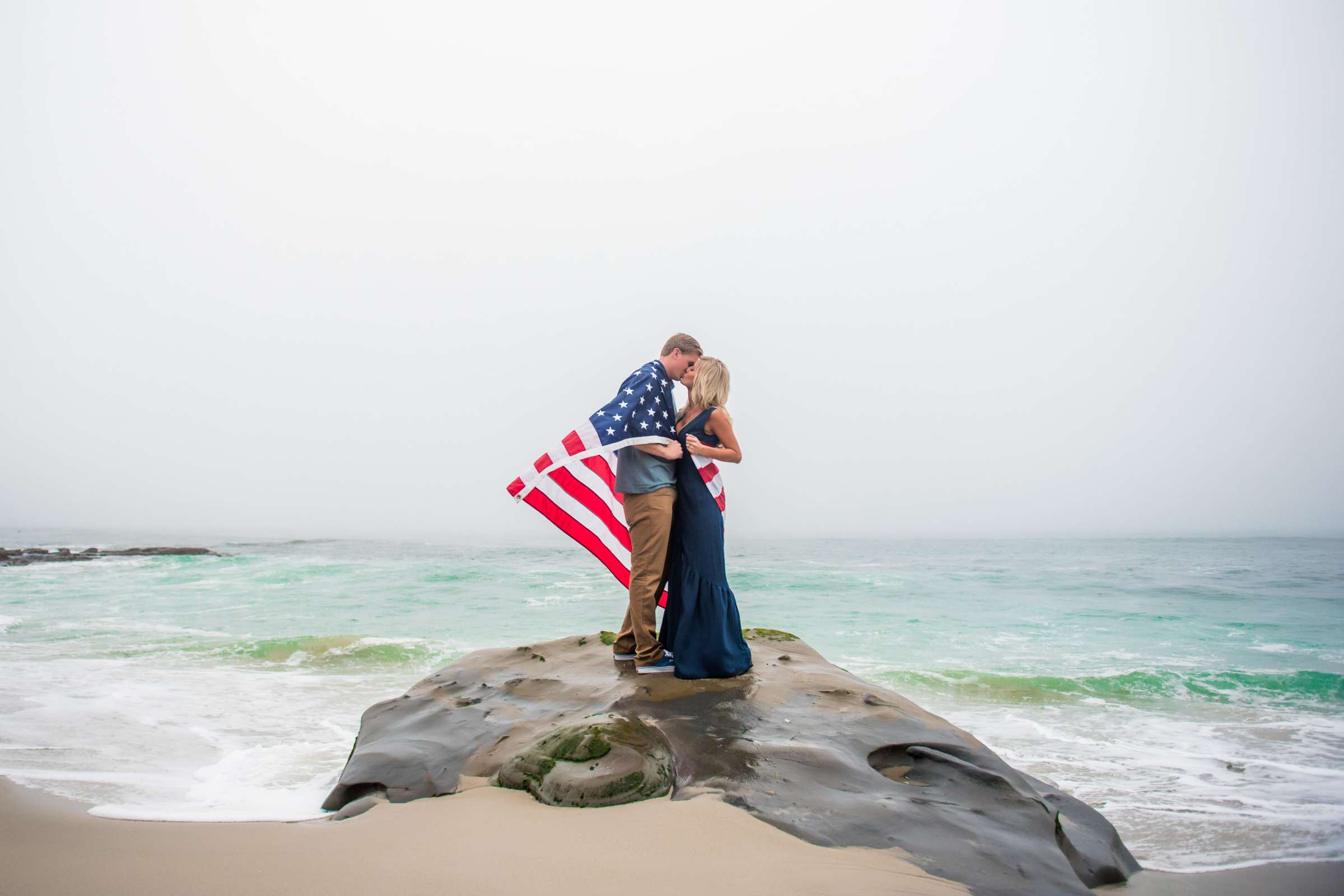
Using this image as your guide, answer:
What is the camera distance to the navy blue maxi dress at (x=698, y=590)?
15.5 feet

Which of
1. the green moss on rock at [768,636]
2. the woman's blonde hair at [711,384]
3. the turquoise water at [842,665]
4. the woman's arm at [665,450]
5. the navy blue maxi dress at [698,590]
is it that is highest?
the woman's blonde hair at [711,384]

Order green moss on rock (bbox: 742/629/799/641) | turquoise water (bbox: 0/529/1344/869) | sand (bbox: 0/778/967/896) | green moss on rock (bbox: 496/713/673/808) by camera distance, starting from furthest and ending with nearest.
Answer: green moss on rock (bbox: 742/629/799/641)
turquoise water (bbox: 0/529/1344/869)
green moss on rock (bbox: 496/713/673/808)
sand (bbox: 0/778/967/896)

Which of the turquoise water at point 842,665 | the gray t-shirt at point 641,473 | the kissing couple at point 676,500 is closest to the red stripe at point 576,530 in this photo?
the kissing couple at point 676,500

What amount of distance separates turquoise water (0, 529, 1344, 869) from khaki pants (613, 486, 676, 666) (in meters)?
2.29

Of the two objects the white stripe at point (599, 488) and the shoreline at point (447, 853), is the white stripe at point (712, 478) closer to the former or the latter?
the white stripe at point (599, 488)

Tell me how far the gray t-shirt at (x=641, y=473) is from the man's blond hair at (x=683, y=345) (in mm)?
800

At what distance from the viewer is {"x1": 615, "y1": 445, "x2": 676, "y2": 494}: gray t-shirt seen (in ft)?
16.2

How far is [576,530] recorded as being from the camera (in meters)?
5.74

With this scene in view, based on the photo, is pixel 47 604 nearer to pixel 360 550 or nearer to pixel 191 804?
pixel 191 804

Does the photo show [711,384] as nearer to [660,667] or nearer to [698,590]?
[698,590]

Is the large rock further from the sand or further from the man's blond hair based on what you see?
the man's blond hair

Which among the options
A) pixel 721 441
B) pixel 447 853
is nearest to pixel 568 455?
pixel 721 441

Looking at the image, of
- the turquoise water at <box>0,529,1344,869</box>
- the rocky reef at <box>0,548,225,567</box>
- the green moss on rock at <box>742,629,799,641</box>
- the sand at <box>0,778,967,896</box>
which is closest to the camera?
the sand at <box>0,778,967,896</box>

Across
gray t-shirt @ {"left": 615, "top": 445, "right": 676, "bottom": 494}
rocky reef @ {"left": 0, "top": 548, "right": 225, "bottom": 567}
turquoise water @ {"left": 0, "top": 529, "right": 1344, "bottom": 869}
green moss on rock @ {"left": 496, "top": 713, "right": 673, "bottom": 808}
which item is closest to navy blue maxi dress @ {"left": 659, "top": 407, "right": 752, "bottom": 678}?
gray t-shirt @ {"left": 615, "top": 445, "right": 676, "bottom": 494}
